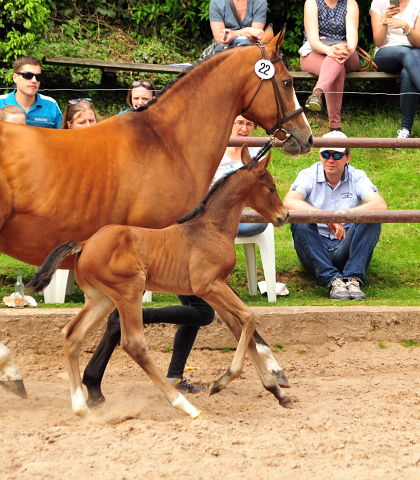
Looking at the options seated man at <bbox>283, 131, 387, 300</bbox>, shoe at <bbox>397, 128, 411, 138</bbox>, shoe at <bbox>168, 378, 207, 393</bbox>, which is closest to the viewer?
shoe at <bbox>168, 378, 207, 393</bbox>

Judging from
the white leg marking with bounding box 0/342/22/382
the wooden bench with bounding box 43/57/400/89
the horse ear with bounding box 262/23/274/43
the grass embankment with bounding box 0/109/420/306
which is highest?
the horse ear with bounding box 262/23/274/43

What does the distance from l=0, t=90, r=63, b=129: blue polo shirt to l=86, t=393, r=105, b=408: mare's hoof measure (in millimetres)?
3110

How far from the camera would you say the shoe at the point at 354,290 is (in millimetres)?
5840

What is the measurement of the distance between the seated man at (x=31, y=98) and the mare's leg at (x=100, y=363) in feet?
9.32

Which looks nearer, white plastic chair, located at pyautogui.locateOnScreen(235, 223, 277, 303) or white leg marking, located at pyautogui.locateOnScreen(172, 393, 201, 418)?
white leg marking, located at pyautogui.locateOnScreen(172, 393, 201, 418)

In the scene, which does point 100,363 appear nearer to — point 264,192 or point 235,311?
point 235,311

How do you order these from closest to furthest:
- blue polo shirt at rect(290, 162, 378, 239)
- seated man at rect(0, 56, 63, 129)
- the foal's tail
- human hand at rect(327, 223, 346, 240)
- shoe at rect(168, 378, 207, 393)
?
the foal's tail, shoe at rect(168, 378, 207, 393), human hand at rect(327, 223, 346, 240), blue polo shirt at rect(290, 162, 378, 239), seated man at rect(0, 56, 63, 129)

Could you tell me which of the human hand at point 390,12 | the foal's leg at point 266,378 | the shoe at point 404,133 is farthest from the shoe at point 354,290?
the human hand at point 390,12

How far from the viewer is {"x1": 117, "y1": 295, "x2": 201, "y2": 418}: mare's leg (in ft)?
12.4

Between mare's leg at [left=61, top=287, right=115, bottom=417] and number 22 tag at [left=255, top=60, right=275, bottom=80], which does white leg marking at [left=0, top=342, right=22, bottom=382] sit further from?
number 22 tag at [left=255, top=60, right=275, bottom=80]

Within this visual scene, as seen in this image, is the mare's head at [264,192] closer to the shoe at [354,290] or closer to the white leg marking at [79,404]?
the white leg marking at [79,404]

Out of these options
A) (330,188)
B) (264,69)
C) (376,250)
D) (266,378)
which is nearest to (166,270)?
(266,378)

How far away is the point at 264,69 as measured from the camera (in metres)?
4.28

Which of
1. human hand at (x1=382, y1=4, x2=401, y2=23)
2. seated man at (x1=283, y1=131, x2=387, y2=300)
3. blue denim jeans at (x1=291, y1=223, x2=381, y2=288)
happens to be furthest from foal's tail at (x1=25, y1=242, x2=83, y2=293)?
human hand at (x1=382, y1=4, x2=401, y2=23)
